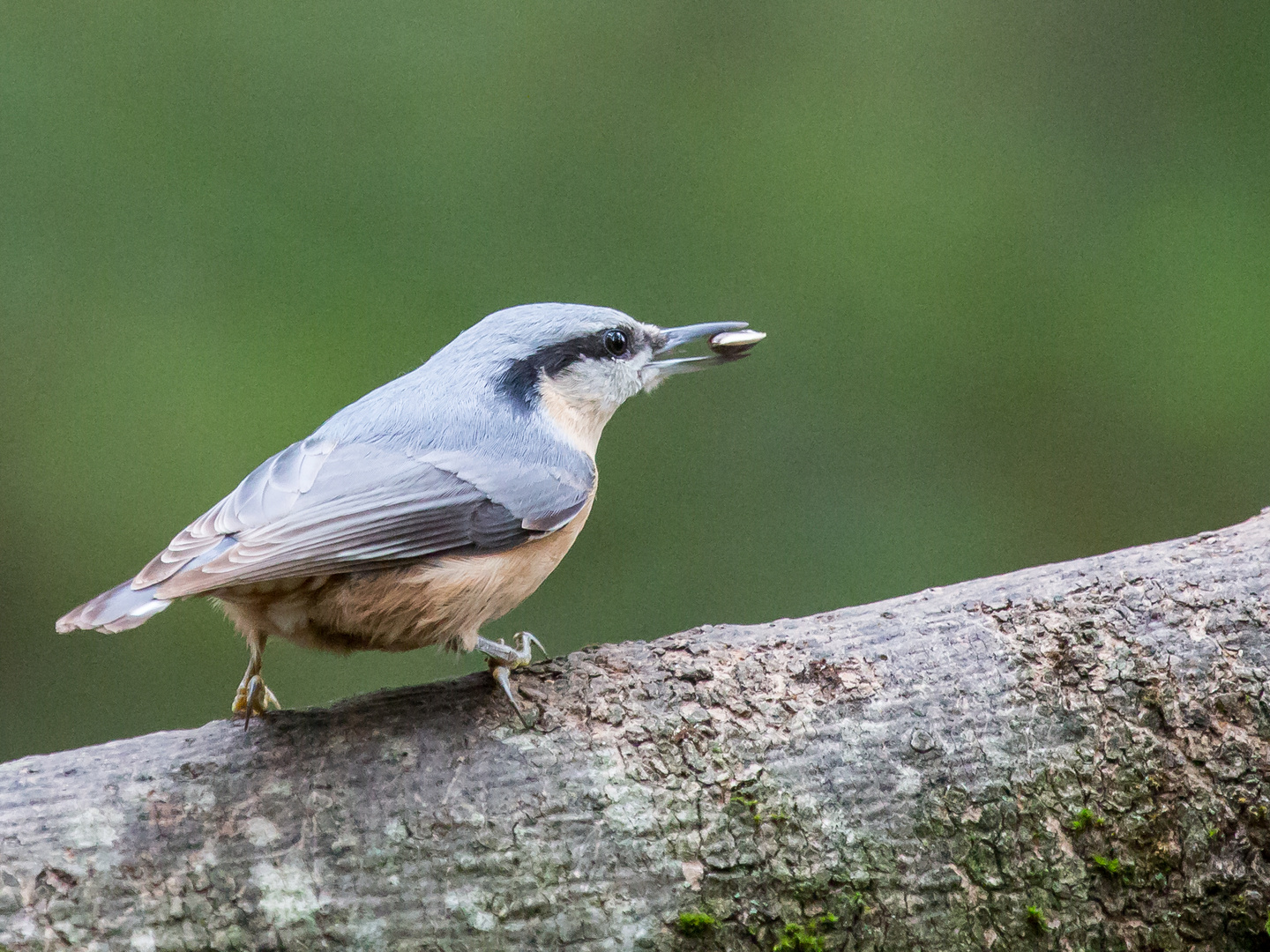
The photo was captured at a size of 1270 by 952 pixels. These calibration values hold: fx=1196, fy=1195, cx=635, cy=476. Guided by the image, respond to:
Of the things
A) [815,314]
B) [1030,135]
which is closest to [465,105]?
[815,314]

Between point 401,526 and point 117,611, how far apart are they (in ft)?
1.42

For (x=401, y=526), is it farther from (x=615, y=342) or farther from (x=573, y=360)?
(x=615, y=342)

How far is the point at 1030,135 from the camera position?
4.05 metres

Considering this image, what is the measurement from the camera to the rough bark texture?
174 cm

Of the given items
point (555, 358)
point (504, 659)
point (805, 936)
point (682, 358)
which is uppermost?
point (555, 358)

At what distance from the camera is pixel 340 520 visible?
1.87 metres

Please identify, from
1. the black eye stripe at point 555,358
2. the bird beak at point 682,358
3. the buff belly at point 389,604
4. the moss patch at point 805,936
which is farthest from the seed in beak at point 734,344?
the moss patch at point 805,936

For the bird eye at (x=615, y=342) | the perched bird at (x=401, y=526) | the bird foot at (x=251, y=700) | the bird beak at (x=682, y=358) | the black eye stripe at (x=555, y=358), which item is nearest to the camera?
the perched bird at (x=401, y=526)

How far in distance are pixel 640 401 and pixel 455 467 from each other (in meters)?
1.91

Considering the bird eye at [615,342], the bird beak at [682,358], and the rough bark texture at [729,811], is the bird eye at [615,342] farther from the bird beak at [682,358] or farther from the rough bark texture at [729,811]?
the rough bark texture at [729,811]

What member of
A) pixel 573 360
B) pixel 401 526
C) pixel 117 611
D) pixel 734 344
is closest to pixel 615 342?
pixel 573 360

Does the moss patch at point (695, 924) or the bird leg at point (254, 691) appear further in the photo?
the bird leg at point (254, 691)

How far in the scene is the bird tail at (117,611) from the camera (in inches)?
67.1

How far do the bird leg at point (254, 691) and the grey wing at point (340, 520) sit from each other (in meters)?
0.25
